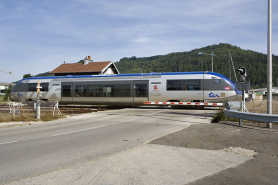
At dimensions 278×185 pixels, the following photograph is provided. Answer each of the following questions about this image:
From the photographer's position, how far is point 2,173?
527 centimetres

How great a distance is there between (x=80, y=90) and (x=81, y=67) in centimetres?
2564

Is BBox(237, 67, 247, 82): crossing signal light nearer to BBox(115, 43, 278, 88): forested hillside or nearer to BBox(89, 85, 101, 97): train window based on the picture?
BBox(89, 85, 101, 97): train window

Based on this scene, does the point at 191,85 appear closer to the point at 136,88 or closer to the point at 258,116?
the point at 136,88

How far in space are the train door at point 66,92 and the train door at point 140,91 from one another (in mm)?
7108

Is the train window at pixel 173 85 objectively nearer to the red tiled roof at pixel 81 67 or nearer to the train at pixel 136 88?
the train at pixel 136 88

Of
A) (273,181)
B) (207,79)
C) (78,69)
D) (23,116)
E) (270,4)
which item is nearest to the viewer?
(273,181)

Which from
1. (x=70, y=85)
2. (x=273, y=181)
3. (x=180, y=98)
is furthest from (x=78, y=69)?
(x=273, y=181)

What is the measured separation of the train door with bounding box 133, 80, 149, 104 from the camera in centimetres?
2367

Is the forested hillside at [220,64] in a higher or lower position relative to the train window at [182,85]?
higher

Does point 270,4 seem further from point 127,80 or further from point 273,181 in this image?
point 127,80

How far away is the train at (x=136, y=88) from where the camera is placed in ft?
71.2

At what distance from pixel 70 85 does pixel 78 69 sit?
24.2 metres

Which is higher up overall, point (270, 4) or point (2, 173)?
point (270, 4)

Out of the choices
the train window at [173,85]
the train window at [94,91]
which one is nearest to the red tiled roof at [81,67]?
the train window at [94,91]
